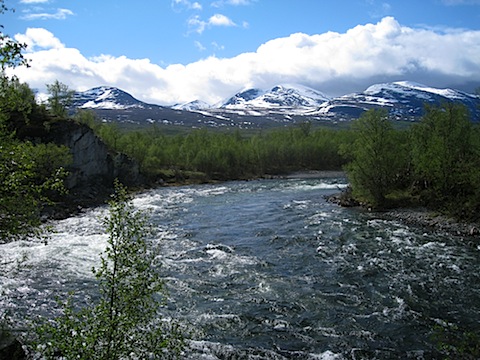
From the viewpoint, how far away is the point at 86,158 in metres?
75.3

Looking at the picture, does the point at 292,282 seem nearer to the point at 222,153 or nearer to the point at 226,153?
the point at 222,153

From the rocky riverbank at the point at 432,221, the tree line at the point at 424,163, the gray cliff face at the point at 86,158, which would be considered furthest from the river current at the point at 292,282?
the gray cliff face at the point at 86,158

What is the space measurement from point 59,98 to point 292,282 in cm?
8045

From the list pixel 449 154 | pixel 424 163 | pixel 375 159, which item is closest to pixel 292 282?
pixel 424 163

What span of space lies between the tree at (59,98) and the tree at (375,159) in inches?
2549

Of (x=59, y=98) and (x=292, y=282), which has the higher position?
(x=59, y=98)

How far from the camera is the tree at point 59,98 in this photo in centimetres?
8812

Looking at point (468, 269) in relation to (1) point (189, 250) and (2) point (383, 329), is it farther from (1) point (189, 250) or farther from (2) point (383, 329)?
(1) point (189, 250)

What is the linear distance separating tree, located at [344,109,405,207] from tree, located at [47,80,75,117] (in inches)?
2549

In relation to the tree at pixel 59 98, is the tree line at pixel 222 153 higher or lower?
lower

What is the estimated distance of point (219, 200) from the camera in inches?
2648

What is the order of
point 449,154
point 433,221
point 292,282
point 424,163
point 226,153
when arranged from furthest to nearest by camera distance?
point 226,153
point 424,163
point 449,154
point 433,221
point 292,282

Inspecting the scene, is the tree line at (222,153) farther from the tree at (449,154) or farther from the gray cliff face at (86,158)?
the tree at (449,154)

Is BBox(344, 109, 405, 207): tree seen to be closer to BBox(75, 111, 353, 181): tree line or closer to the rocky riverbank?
the rocky riverbank
